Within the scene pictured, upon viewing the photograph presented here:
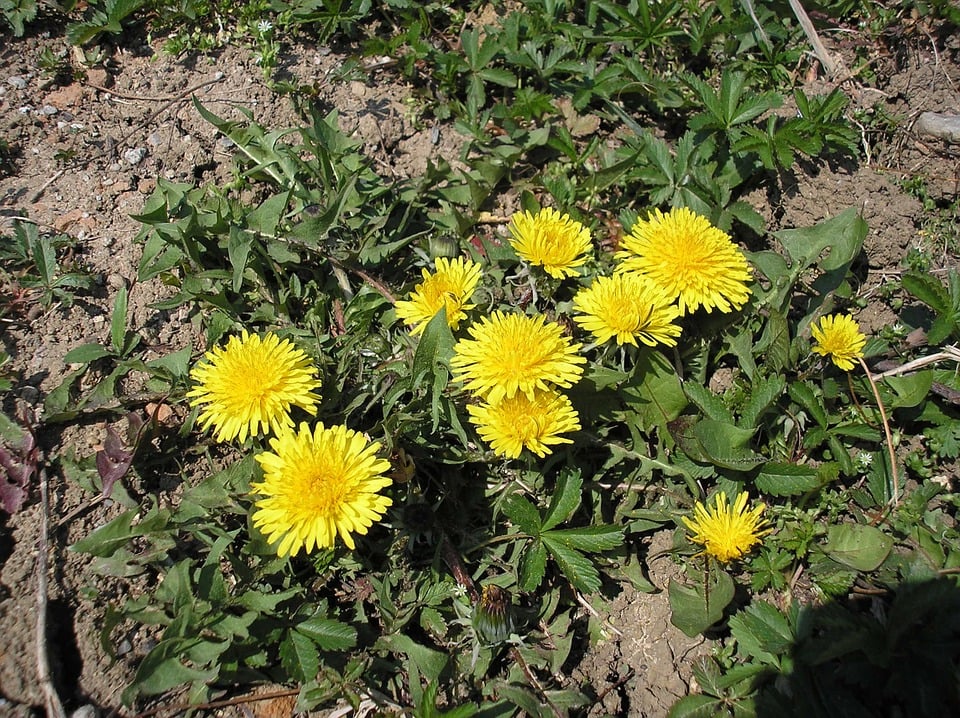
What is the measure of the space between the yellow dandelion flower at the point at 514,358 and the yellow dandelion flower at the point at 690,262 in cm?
50

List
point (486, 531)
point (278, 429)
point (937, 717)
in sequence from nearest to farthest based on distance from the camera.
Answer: point (937, 717) < point (278, 429) < point (486, 531)

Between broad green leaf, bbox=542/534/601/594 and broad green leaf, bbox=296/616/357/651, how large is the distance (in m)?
0.74

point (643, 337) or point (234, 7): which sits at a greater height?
point (234, 7)

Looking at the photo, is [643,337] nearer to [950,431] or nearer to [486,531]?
[486,531]

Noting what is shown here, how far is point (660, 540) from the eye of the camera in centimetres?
272

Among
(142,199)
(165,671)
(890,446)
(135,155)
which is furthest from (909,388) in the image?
(135,155)

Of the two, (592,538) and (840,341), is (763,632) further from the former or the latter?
(840,341)

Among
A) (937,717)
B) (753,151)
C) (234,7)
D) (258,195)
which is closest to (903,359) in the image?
(753,151)

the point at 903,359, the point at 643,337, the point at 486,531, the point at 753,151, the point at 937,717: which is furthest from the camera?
the point at 753,151

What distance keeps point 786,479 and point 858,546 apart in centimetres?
33

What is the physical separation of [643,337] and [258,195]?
1.94 meters

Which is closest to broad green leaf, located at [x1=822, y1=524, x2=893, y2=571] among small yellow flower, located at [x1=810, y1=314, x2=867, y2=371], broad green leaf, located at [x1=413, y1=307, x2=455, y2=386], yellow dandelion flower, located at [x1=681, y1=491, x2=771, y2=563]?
yellow dandelion flower, located at [x1=681, y1=491, x2=771, y2=563]

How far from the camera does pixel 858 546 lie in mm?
2465

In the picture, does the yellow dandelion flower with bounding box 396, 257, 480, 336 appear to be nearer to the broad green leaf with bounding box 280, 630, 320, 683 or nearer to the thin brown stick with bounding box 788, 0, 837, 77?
the broad green leaf with bounding box 280, 630, 320, 683
